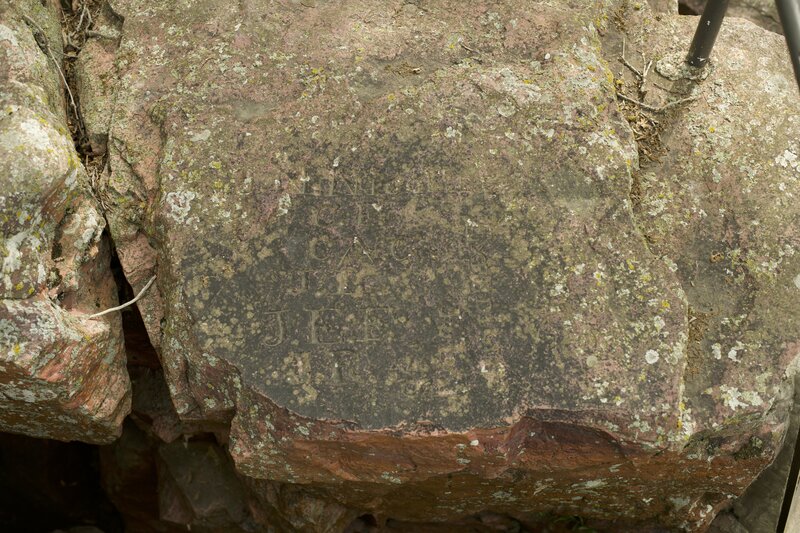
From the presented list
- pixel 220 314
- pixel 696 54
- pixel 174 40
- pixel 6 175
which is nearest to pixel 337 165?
pixel 220 314

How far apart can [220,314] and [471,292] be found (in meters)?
0.80

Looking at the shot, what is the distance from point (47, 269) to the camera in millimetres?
2516

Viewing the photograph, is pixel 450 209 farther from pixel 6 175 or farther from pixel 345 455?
pixel 6 175

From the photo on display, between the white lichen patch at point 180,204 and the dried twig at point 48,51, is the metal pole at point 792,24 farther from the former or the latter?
the dried twig at point 48,51

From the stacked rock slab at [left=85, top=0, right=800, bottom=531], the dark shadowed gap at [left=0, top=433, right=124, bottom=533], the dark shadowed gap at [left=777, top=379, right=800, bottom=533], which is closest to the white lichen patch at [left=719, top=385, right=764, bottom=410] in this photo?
the stacked rock slab at [left=85, top=0, right=800, bottom=531]

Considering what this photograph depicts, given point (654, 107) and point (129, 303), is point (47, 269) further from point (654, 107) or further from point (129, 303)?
point (654, 107)

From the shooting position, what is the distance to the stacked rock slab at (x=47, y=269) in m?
2.39

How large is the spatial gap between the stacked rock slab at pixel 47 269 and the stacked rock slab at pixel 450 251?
6.9 inches

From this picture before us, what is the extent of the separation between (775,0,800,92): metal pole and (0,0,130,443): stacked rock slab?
214 cm

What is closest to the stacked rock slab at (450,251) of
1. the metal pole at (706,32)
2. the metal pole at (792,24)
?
the metal pole at (706,32)

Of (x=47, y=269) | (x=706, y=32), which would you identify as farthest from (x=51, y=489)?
(x=706, y=32)

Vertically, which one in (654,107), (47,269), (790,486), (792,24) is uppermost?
(792,24)

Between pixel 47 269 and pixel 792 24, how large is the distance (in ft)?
7.52

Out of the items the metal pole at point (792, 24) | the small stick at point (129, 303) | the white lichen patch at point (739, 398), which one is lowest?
the small stick at point (129, 303)
